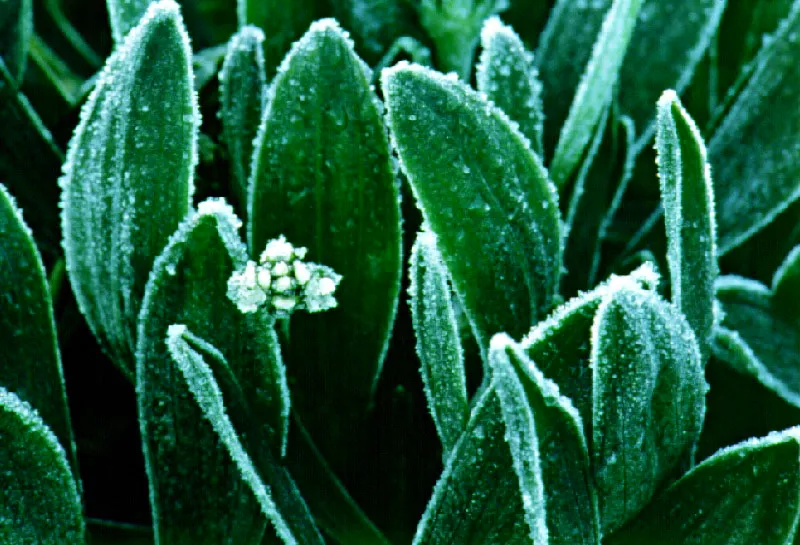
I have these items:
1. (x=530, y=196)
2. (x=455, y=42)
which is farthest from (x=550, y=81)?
(x=530, y=196)

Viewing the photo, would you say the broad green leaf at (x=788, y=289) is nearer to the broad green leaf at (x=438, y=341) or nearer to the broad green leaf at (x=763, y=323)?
the broad green leaf at (x=763, y=323)

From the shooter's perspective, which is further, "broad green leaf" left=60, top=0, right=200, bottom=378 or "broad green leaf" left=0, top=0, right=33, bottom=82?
"broad green leaf" left=0, top=0, right=33, bottom=82

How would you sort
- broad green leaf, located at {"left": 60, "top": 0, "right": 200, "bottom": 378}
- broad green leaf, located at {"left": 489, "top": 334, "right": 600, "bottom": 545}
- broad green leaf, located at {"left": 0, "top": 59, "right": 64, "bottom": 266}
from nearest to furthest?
broad green leaf, located at {"left": 489, "top": 334, "right": 600, "bottom": 545}
broad green leaf, located at {"left": 60, "top": 0, "right": 200, "bottom": 378}
broad green leaf, located at {"left": 0, "top": 59, "right": 64, "bottom": 266}

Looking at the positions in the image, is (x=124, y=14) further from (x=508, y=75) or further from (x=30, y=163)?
(x=508, y=75)

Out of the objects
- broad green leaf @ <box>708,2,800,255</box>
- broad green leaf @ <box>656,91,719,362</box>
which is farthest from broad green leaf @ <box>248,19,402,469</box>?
broad green leaf @ <box>708,2,800,255</box>

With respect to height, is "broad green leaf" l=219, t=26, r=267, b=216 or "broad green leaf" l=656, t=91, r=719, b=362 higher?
"broad green leaf" l=219, t=26, r=267, b=216

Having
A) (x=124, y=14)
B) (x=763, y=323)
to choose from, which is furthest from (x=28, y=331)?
(x=763, y=323)

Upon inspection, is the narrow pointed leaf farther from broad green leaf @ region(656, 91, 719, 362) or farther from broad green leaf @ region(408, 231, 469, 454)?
broad green leaf @ region(656, 91, 719, 362)

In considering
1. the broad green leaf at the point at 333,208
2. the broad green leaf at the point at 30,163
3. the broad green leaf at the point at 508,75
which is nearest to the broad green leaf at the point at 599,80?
the broad green leaf at the point at 508,75
